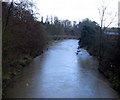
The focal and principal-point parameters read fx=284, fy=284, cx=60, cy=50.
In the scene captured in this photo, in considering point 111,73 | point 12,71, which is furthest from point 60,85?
point 12,71

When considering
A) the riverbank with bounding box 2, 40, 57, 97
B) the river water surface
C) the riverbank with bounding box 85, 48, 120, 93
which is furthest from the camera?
the riverbank with bounding box 85, 48, 120, 93

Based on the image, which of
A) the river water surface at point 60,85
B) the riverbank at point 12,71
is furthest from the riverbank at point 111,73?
the riverbank at point 12,71

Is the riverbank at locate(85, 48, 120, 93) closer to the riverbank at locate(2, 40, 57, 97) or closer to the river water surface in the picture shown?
the river water surface

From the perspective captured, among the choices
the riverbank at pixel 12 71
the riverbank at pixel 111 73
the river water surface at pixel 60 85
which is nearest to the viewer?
the river water surface at pixel 60 85

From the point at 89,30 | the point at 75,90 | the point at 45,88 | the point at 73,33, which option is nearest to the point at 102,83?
the point at 75,90

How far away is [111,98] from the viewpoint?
40.1 feet

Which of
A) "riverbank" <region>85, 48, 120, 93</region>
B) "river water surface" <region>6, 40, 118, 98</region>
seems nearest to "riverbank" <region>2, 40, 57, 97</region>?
"river water surface" <region>6, 40, 118, 98</region>

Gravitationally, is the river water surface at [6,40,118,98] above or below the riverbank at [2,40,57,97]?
below

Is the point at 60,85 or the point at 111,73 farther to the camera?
the point at 111,73

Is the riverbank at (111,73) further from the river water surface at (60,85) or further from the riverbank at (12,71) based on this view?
the riverbank at (12,71)

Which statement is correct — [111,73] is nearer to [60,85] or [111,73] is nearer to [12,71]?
[60,85]

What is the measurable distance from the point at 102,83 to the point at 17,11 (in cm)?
642

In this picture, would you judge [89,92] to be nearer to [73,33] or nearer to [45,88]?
[45,88]

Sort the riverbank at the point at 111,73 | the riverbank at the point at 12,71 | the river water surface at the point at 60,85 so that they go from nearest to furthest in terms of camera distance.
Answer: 1. the river water surface at the point at 60,85
2. the riverbank at the point at 12,71
3. the riverbank at the point at 111,73
